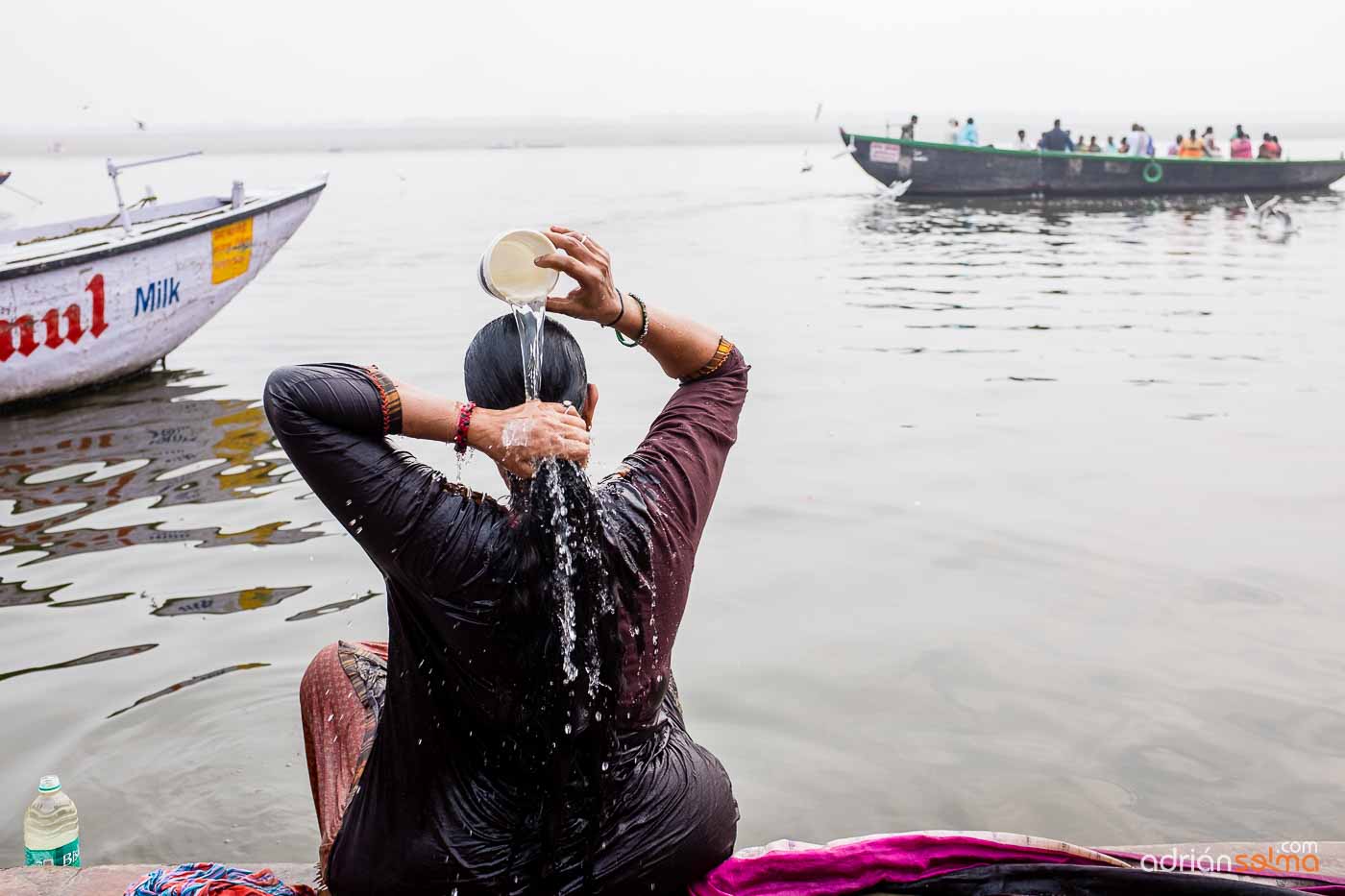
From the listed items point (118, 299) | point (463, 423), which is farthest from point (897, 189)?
point (463, 423)

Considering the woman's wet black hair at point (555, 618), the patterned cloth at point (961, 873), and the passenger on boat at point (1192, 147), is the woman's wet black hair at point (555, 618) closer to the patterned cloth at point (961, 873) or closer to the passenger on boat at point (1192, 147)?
the patterned cloth at point (961, 873)

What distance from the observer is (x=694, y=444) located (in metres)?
2.22

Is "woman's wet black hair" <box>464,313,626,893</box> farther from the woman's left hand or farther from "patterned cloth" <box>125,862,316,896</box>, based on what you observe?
"patterned cloth" <box>125,862,316,896</box>

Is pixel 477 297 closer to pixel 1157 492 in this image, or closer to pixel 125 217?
pixel 125 217

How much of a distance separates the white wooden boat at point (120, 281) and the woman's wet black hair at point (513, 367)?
670 cm

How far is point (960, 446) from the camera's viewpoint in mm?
7141

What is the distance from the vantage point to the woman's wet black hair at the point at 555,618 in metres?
1.95

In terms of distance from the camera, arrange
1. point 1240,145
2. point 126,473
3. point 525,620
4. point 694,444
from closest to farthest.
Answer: point 525,620 → point 694,444 → point 126,473 → point 1240,145

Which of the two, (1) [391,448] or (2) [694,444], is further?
(2) [694,444]

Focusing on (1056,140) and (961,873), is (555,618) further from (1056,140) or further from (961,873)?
(1056,140)

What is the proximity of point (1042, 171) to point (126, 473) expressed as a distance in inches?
949

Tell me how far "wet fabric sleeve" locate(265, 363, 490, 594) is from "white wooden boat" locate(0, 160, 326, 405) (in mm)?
6731

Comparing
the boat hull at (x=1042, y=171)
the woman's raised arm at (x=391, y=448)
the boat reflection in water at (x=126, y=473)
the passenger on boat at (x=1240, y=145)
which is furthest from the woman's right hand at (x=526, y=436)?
the passenger on boat at (x=1240, y=145)

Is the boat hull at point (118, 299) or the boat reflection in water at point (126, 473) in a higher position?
the boat hull at point (118, 299)
